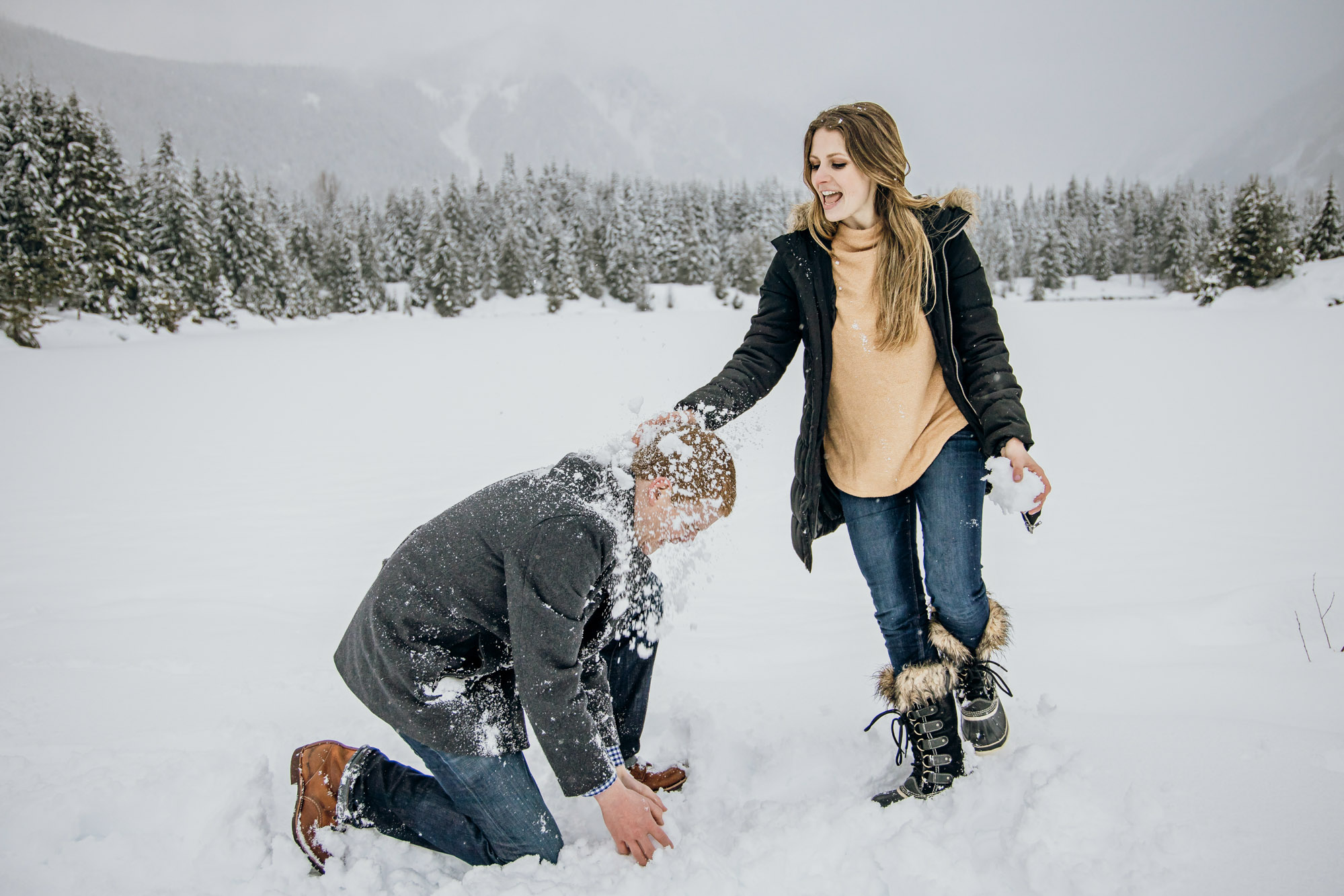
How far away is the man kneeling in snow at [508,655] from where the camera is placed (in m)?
1.71

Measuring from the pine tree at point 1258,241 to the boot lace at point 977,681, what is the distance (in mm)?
37536

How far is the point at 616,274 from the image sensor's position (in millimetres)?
47219

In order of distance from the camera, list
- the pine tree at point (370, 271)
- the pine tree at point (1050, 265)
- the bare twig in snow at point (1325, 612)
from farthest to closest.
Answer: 1. the pine tree at point (1050, 265)
2. the pine tree at point (370, 271)
3. the bare twig in snow at point (1325, 612)

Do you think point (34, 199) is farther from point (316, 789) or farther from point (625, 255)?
point (625, 255)

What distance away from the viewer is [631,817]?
1.86 metres

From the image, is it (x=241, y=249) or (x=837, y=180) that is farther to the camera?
(x=241, y=249)

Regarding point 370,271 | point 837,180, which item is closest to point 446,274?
point 370,271

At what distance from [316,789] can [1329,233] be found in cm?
4859

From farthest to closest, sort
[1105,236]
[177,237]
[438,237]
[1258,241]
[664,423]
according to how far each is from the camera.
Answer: [1105,236] → [438,237] → [1258,241] → [177,237] → [664,423]

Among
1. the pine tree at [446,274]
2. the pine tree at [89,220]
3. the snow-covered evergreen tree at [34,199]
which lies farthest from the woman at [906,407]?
the pine tree at [446,274]

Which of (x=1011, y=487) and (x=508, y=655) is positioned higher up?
(x=1011, y=487)

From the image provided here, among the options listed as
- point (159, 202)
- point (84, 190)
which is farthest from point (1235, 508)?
point (159, 202)

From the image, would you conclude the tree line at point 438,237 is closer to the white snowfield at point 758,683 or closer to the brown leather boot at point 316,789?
the white snowfield at point 758,683

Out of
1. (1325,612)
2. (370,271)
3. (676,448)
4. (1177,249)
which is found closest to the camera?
(676,448)
